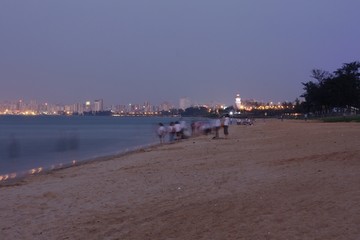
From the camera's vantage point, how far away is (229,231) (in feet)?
20.8

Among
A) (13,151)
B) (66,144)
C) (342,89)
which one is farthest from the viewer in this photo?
(342,89)

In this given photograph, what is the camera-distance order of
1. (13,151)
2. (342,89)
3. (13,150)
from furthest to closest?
(342,89) → (13,150) → (13,151)

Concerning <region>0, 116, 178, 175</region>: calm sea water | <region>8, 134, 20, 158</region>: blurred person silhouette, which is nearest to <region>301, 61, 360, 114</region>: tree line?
<region>0, 116, 178, 175</region>: calm sea water

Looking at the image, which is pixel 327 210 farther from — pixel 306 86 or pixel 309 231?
pixel 306 86

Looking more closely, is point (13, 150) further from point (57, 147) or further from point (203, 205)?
point (203, 205)

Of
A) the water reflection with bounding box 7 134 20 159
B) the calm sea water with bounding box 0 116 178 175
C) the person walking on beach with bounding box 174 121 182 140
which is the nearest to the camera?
the calm sea water with bounding box 0 116 178 175

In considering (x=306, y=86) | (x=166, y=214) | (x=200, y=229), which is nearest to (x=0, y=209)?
(x=166, y=214)

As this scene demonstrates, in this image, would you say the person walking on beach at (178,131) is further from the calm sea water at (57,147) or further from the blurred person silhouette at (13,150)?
the blurred person silhouette at (13,150)

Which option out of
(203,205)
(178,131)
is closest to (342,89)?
(178,131)

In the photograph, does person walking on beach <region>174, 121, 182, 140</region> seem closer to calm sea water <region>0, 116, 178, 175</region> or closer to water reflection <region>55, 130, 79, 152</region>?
calm sea water <region>0, 116, 178, 175</region>

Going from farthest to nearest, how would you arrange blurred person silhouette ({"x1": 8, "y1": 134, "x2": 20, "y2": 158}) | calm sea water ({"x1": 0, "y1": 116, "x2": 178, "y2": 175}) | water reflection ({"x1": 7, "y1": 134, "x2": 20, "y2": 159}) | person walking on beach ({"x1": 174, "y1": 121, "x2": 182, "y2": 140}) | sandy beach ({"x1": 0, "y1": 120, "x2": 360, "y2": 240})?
person walking on beach ({"x1": 174, "y1": 121, "x2": 182, "y2": 140}) → blurred person silhouette ({"x1": 8, "y1": 134, "x2": 20, "y2": 158}) → water reflection ({"x1": 7, "y1": 134, "x2": 20, "y2": 159}) → calm sea water ({"x1": 0, "y1": 116, "x2": 178, "y2": 175}) → sandy beach ({"x1": 0, "y1": 120, "x2": 360, "y2": 240})

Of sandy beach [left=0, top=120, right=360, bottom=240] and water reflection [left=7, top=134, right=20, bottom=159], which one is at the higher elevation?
sandy beach [left=0, top=120, right=360, bottom=240]

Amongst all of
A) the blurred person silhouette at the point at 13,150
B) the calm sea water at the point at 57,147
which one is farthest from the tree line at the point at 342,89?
the blurred person silhouette at the point at 13,150

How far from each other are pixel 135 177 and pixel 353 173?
226 inches
